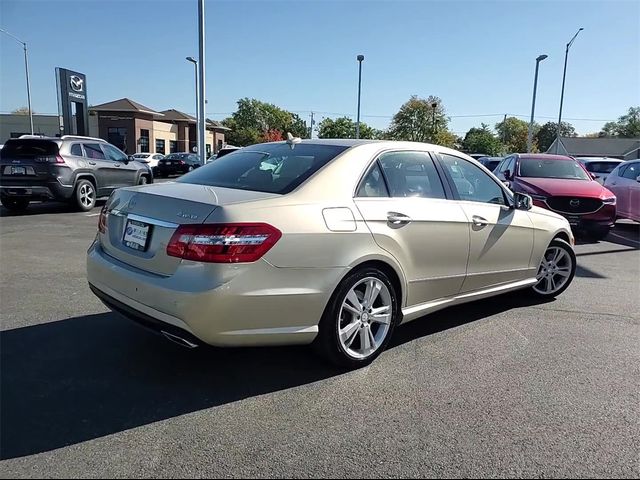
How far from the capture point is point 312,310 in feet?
11.0

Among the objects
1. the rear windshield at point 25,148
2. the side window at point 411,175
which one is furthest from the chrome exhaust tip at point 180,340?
the rear windshield at point 25,148

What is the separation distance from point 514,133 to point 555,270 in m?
115

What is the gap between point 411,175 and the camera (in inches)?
165

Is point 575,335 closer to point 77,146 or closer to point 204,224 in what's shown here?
point 204,224

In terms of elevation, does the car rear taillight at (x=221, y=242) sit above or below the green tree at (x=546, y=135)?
below

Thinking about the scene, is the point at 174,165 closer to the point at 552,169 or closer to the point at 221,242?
the point at 552,169

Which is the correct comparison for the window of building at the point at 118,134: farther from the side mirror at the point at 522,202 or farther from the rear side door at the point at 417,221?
the rear side door at the point at 417,221

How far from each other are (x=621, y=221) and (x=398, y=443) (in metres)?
14.5

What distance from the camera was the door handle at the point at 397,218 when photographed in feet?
12.4

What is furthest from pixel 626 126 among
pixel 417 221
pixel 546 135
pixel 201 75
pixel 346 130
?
pixel 417 221

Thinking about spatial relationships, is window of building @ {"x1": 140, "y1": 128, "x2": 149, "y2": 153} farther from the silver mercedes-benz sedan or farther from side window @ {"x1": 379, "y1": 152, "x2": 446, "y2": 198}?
side window @ {"x1": 379, "y1": 152, "x2": 446, "y2": 198}

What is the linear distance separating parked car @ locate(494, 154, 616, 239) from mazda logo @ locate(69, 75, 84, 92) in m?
19.5

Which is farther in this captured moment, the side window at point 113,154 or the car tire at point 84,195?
the side window at point 113,154

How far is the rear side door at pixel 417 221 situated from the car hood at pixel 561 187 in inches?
250
